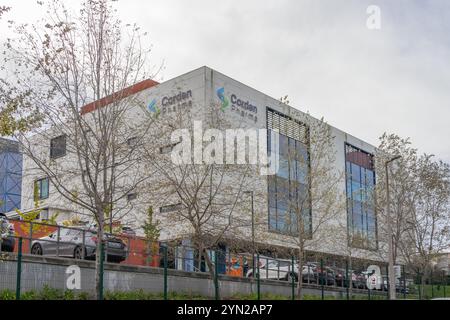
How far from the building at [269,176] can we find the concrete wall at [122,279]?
218 cm

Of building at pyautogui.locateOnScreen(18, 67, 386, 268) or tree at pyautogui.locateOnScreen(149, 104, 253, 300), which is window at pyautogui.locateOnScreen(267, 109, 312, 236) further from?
tree at pyautogui.locateOnScreen(149, 104, 253, 300)

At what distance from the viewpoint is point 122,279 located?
24.0 metres

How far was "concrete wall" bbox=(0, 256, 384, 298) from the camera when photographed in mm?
20188

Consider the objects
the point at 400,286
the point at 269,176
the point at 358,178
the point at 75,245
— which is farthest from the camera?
the point at 358,178

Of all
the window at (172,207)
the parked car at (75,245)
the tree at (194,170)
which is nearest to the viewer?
the tree at (194,170)

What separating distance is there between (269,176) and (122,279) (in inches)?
539

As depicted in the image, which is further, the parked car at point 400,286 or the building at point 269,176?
the parked car at point 400,286

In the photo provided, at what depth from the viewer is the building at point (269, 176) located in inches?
1180

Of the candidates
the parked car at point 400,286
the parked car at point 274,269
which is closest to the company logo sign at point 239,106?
the parked car at point 400,286

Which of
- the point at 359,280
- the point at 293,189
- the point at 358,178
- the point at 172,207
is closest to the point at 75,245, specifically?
the point at 172,207

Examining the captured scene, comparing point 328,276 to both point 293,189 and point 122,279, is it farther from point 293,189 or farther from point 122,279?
point 122,279

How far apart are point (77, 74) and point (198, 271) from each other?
10958 millimetres

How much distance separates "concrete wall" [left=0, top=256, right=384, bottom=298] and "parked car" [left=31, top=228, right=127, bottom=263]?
128 centimetres

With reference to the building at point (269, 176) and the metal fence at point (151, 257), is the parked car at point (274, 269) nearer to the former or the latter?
the metal fence at point (151, 257)
